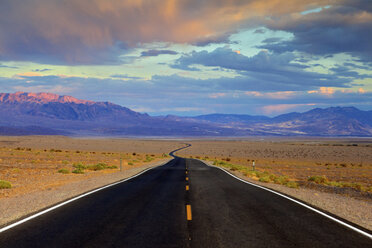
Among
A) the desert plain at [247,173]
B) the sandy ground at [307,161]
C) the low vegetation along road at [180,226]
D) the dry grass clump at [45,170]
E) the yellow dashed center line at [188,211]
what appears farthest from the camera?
the sandy ground at [307,161]

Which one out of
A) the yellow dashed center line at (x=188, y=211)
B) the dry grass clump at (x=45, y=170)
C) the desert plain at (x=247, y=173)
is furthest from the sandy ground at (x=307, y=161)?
the yellow dashed center line at (x=188, y=211)

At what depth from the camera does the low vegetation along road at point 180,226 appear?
7.14 meters

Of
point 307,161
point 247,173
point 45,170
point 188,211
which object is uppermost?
point 188,211

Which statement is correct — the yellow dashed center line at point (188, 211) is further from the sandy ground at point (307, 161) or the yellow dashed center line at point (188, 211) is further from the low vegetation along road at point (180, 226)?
the sandy ground at point (307, 161)

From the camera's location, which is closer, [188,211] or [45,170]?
[188,211]

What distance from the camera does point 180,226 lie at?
8477 mm

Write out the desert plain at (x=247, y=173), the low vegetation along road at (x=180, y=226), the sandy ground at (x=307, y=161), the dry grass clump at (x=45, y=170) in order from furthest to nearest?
the sandy ground at (x=307, y=161), the dry grass clump at (x=45, y=170), the desert plain at (x=247, y=173), the low vegetation along road at (x=180, y=226)

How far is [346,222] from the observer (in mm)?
9273

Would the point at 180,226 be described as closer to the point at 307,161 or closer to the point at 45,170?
the point at 45,170

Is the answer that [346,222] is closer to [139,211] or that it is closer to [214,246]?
[214,246]

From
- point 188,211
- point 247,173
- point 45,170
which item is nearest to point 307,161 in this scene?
point 247,173

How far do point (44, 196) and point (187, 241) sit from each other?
8.63 metres

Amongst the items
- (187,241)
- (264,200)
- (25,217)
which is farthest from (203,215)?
(25,217)

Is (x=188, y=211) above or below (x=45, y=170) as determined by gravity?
above
